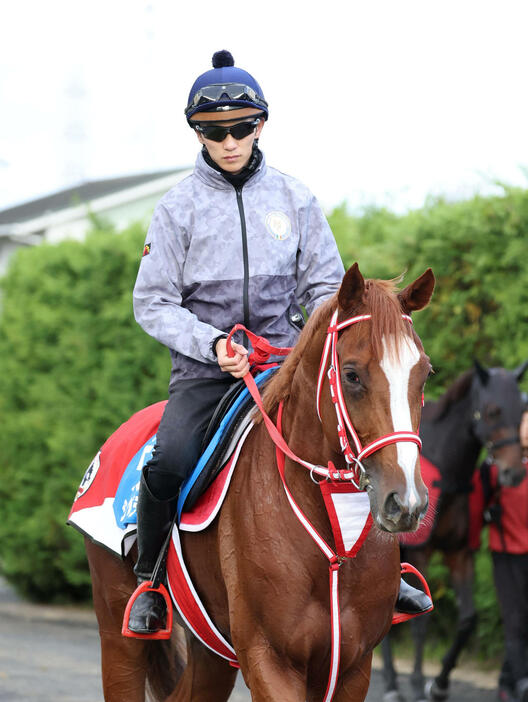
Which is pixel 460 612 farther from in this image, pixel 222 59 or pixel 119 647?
pixel 222 59

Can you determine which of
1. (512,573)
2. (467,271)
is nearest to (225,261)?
(512,573)

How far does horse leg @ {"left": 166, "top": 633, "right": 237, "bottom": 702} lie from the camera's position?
13.4 feet

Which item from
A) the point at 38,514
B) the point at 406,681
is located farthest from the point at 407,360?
the point at 38,514

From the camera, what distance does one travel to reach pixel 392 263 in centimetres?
803

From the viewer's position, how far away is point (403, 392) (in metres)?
2.90

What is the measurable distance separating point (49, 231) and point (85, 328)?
48.5ft

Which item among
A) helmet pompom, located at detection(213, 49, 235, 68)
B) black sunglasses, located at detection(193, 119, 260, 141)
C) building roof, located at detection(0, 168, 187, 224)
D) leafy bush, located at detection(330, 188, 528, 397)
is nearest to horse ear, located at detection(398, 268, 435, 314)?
black sunglasses, located at detection(193, 119, 260, 141)

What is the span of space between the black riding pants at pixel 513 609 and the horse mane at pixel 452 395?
1.06 metres

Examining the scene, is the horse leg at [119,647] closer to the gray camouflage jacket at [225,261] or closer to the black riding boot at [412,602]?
the gray camouflage jacket at [225,261]

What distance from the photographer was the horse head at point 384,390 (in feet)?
9.07

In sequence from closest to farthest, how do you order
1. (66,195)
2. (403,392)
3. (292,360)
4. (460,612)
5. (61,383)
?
(403,392), (292,360), (460,612), (61,383), (66,195)

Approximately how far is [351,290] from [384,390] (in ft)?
1.22

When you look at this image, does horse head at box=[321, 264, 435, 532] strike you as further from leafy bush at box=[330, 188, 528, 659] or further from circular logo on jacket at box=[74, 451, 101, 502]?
leafy bush at box=[330, 188, 528, 659]

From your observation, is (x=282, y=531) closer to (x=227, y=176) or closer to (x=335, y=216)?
(x=227, y=176)
